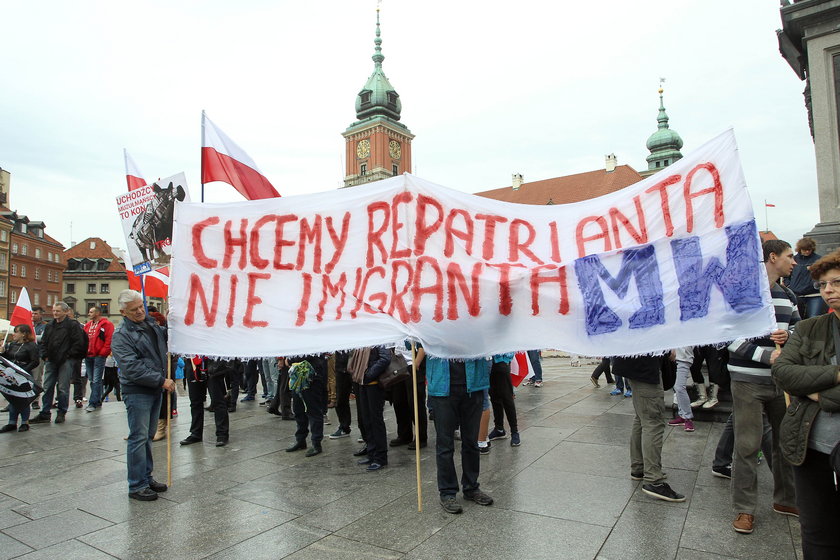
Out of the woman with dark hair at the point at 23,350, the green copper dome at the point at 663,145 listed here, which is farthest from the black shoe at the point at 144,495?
the green copper dome at the point at 663,145

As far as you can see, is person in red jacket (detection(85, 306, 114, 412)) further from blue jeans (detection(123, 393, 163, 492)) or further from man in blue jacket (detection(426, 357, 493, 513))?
man in blue jacket (detection(426, 357, 493, 513))

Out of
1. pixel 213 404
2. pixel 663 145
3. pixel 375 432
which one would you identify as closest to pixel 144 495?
pixel 375 432

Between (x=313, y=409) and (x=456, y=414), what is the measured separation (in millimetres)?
2532

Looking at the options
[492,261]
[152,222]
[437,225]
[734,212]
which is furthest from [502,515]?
[152,222]

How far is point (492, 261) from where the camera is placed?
15.1ft

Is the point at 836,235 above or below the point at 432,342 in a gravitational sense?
above

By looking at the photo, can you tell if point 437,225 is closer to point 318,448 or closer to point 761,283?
point 761,283

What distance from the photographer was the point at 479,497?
15.0ft

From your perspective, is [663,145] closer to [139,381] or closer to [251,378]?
[251,378]

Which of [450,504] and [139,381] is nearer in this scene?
[450,504]

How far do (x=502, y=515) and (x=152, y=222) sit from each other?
17.0ft

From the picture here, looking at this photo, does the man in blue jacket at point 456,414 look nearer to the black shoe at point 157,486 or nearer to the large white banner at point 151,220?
the black shoe at point 157,486

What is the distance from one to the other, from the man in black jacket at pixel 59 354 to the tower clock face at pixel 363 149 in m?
84.2

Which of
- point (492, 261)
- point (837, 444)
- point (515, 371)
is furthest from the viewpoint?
point (515, 371)
